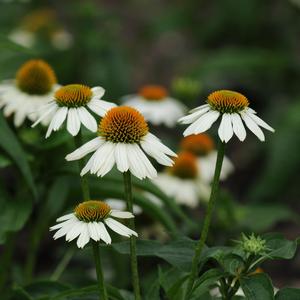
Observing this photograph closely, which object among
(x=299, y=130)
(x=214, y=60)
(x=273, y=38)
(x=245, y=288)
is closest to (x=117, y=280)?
(x=245, y=288)

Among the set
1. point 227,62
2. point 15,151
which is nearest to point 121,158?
point 15,151

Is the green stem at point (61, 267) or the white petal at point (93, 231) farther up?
the green stem at point (61, 267)

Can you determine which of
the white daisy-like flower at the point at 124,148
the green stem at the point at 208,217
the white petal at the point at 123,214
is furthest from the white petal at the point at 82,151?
the green stem at the point at 208,217

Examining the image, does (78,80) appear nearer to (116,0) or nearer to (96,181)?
(96,181)

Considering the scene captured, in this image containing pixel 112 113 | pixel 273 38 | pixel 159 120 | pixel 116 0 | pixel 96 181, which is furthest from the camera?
pixel 116 0

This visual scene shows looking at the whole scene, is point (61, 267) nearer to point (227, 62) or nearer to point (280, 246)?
point (280, 246)

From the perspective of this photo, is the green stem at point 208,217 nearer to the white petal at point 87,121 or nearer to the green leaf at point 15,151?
the white petal at point 87,121

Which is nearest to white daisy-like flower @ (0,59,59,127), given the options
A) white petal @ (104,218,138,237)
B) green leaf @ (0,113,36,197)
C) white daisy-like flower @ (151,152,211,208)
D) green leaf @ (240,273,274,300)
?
green leaf @ (0,113,36,197)
